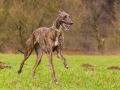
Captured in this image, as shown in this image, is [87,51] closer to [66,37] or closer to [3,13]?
[66,37]

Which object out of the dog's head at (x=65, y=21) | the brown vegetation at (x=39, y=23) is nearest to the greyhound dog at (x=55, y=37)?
the dog's head at (x=65, y=21)

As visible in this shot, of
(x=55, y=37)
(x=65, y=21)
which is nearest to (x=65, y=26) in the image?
(x=65, y=21)

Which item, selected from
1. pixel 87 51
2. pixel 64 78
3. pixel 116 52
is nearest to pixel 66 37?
pixel 87 51

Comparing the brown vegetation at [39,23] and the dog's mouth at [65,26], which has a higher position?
the dog's mouth at [65,26]

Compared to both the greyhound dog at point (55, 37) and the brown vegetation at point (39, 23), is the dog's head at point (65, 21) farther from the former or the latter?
the brown vegetation at point (39, 23)

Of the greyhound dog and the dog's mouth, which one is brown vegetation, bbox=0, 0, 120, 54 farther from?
the dog's mouth

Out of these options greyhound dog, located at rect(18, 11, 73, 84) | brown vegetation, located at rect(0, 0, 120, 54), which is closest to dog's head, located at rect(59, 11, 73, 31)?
greyhound dog, located at rect(18, 11, 73, 84)

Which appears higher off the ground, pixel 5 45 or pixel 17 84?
pixel 17 84

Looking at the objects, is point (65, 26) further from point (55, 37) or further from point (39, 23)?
point (39, 23)

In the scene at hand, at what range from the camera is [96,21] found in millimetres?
53750

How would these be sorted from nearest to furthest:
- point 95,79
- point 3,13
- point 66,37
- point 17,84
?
point 17,84
point 95,79
point 3,13
point 66,37

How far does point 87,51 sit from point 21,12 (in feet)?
42.5

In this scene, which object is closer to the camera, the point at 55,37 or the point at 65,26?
the point at 65,26

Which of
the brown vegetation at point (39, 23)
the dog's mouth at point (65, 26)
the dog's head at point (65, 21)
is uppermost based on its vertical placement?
the dog's head at point (65, 21)
